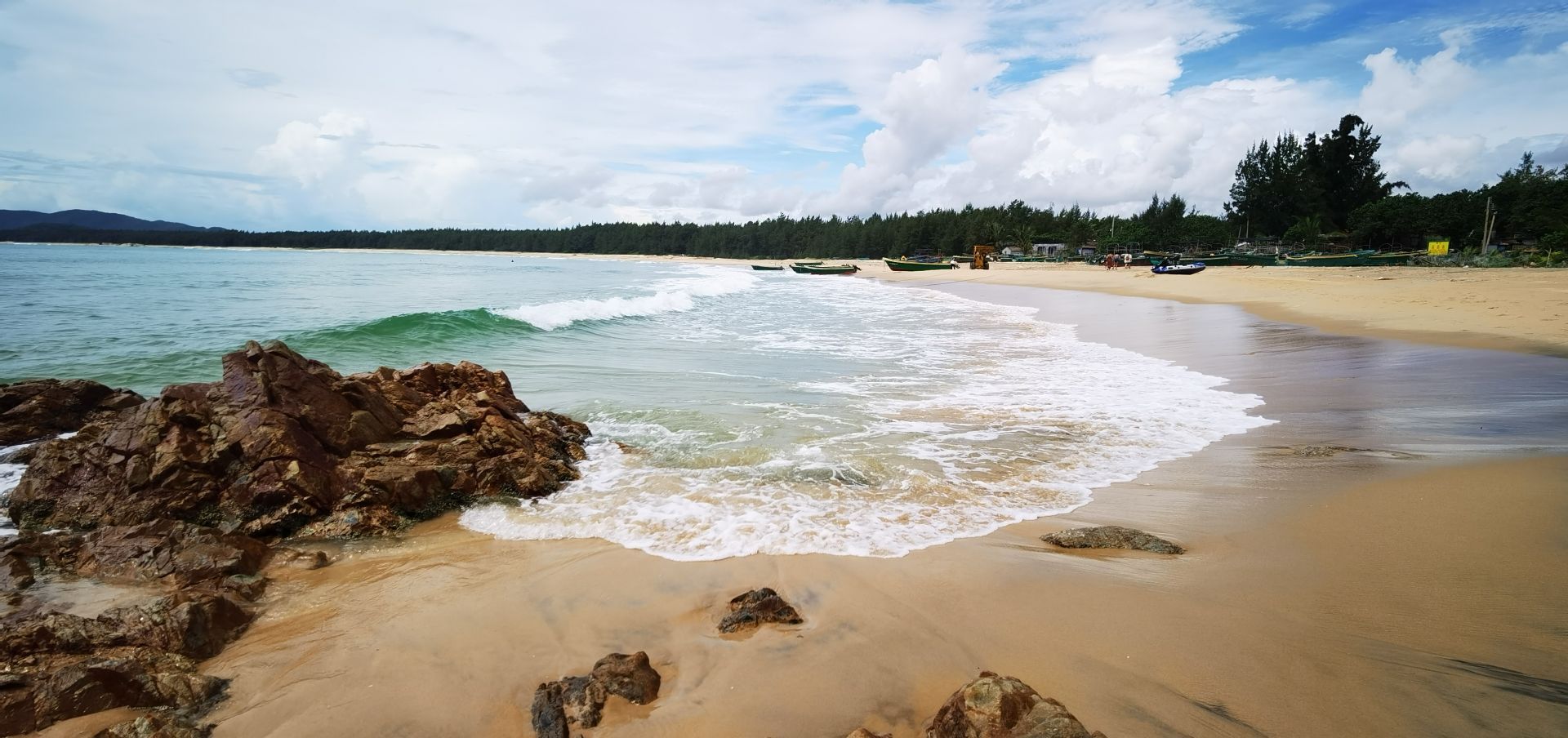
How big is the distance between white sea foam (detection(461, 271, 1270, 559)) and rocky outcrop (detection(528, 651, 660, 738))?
4.79 feet

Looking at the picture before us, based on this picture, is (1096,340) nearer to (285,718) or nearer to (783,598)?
(783,598)

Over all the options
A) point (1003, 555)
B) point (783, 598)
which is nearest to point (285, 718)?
point (783, 598)

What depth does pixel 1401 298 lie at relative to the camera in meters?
19.9

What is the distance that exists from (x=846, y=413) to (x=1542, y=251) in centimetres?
4551

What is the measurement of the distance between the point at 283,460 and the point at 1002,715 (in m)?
5.69

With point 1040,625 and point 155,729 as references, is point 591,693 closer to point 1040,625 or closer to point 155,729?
point 155,729

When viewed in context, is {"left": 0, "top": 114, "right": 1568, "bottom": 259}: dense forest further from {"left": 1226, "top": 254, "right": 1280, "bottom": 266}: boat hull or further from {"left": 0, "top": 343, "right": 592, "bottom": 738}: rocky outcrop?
{"left": 0, "top": 343, "right": 592, "bottom": 738}: rocky outcrop

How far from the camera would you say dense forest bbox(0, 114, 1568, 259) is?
167ft

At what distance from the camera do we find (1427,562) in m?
4.06

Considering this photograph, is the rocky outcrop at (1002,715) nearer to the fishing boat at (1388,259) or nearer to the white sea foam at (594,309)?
the white sea foam at (594,309)

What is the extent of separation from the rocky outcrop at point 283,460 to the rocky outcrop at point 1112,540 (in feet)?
13.7

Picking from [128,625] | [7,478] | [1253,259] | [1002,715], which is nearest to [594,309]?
[7,478]

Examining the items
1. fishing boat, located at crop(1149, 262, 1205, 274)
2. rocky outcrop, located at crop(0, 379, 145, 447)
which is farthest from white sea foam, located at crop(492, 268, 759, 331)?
fishing boat, located at crop(1149, 262, 1205, 274)

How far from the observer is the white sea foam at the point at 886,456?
5.16 meters
